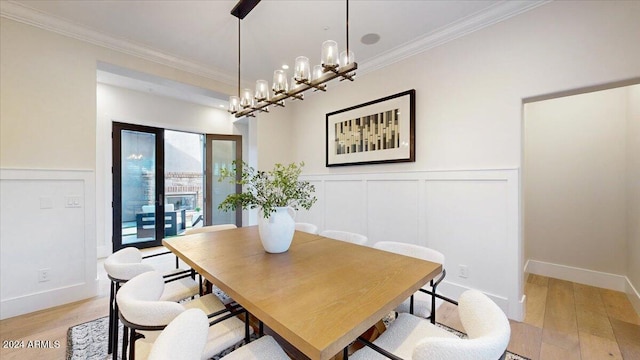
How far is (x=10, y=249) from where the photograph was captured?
7.90ft

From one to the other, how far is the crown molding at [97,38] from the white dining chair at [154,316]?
3.02 meters

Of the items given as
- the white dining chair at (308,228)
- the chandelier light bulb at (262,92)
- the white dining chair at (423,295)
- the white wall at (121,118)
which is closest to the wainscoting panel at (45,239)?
the white wall at (121,118)

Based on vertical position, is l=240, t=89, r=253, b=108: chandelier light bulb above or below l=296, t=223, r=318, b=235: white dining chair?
above

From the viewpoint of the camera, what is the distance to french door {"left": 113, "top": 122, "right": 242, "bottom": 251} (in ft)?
15.1

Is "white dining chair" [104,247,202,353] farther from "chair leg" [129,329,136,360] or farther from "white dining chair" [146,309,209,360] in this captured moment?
"white dining chair" [146,309,209,360]

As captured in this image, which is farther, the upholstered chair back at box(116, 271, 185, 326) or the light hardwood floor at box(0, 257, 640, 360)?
the light hardwood floor at box(0, 257, 640, 360)

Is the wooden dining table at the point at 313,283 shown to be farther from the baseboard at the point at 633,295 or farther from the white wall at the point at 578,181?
the baseboard at the point at 633,295

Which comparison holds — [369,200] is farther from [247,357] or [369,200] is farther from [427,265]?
[247,357]

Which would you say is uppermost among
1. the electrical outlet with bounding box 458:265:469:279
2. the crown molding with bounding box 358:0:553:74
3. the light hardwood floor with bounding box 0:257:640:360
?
the crown molding with bounding box 358:0:553:74

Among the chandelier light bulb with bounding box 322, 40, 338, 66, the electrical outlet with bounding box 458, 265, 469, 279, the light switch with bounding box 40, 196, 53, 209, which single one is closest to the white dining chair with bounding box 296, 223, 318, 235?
the electrical outlet with bounding box 458, 265, 469, 279

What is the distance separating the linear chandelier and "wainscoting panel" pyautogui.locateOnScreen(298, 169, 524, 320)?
162 centimetres

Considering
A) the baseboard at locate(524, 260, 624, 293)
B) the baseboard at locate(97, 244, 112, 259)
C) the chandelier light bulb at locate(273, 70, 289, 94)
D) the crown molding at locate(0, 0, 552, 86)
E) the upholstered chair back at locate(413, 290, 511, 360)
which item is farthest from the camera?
the baseboard at locate(97, 244, 112, 259)

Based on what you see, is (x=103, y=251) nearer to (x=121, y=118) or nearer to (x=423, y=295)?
(x=121, y=118)

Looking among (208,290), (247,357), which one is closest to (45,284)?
(208,290)
